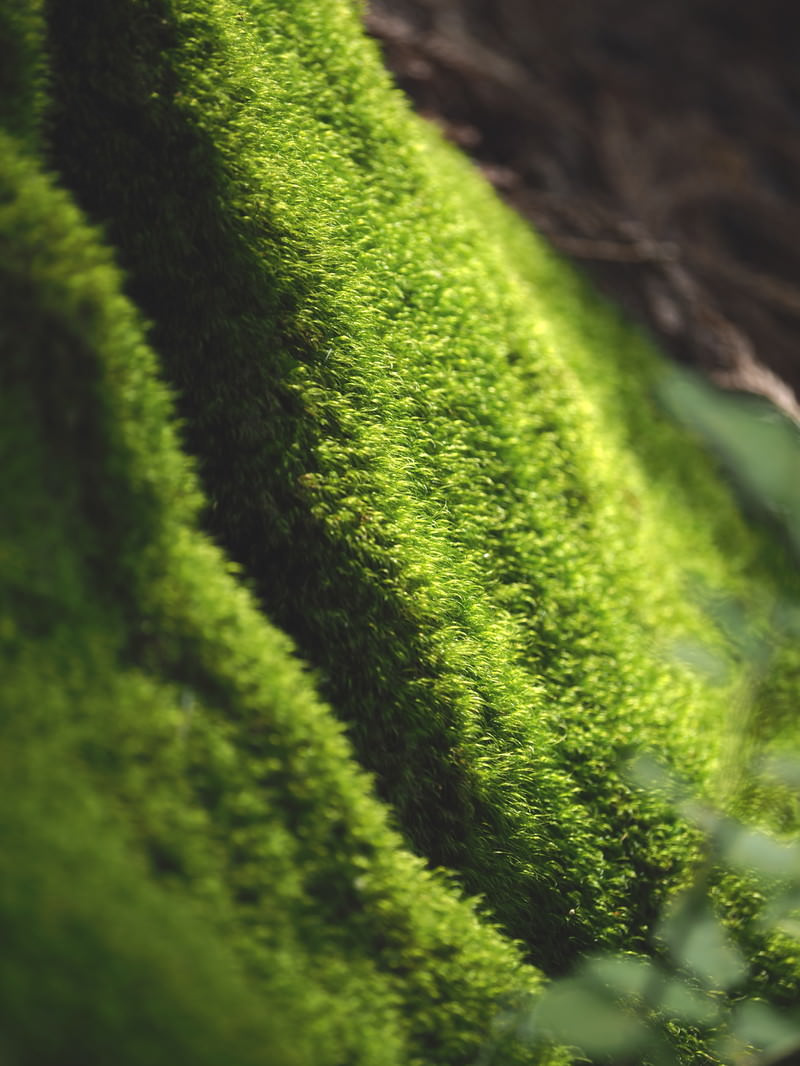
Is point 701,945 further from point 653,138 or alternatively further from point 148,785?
point 653,138

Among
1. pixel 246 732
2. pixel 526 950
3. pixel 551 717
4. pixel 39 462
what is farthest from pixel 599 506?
pixel 39 462

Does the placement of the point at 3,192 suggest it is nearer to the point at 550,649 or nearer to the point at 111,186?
the point at 111,186

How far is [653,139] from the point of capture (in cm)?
409

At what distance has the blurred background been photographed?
3.26 m

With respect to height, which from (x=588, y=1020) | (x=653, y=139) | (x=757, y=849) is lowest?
(x=588, y=1020)

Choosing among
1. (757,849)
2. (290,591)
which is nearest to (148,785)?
(290,591)

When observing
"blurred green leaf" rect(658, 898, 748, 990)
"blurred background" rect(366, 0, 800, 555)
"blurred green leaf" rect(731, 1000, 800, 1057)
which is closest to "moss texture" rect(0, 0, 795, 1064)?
"blurred green leaf" rect(658, 898, 748, 990)

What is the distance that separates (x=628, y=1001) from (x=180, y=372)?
4.32ft

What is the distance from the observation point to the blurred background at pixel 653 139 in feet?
10.7

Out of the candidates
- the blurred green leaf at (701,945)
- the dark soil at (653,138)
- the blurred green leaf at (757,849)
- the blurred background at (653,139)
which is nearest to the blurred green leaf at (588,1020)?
the blurred green leaf at (701,945)

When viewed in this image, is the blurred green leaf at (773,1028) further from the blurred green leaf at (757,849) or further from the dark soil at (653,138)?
the dark soil at (653,138)

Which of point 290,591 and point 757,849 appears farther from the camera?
point 290,591

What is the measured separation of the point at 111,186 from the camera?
54.9 inches

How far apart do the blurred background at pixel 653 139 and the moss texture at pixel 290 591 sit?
4.48ft
